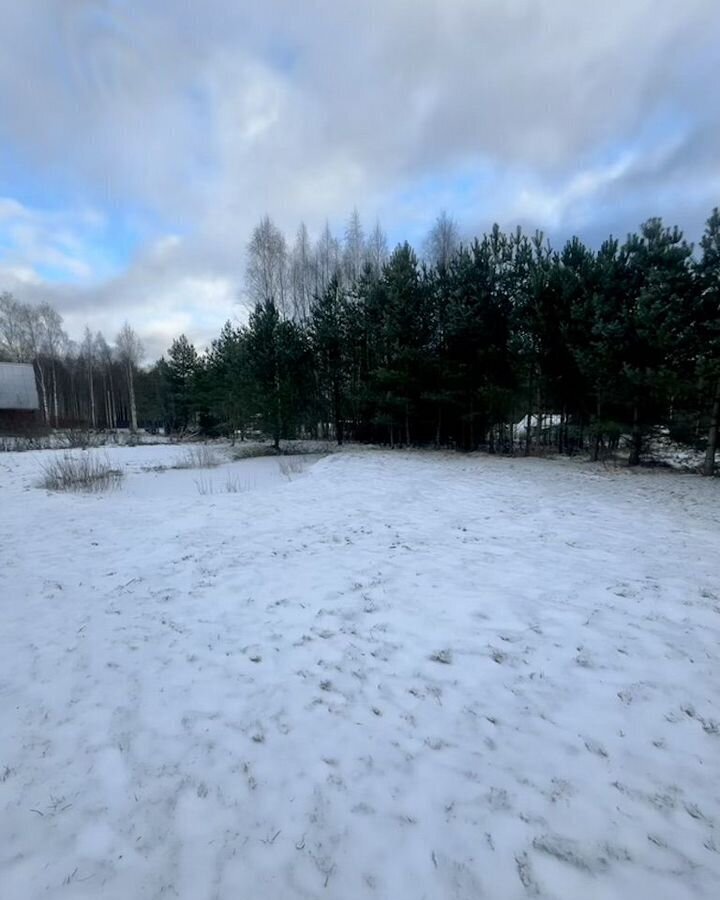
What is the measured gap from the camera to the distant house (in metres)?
31.3

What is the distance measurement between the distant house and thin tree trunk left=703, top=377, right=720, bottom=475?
3779 cm

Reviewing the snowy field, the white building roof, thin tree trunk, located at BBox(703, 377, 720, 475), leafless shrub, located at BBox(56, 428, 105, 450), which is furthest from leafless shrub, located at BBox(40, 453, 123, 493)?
the white building roof

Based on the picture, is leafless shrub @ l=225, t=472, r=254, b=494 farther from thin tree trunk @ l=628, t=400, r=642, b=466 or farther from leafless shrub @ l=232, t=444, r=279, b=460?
thin tree trunk @ l=628, t=400, r=642, b=466

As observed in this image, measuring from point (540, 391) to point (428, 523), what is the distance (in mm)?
11028

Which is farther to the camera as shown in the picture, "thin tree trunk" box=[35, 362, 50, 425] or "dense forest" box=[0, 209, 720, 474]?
"thin tree trunk" box=[35, 362, 50, 425]

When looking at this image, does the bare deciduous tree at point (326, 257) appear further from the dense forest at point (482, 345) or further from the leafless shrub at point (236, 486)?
the leafless shrub at point (236, 486)

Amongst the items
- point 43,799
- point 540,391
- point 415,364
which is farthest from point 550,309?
point 43,799

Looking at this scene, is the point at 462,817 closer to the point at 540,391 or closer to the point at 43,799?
the point at 43,799

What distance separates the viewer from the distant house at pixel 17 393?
103 ft

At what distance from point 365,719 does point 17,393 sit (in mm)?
39509

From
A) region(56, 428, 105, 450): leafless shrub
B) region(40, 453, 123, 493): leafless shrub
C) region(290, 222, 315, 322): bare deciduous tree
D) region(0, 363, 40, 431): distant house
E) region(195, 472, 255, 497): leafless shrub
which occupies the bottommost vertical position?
region(195, 472, 255, 497): leafless shrub

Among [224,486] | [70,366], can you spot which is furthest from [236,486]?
[70,366]

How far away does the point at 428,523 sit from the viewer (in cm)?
655

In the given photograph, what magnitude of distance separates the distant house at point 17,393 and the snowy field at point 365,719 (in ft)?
110
